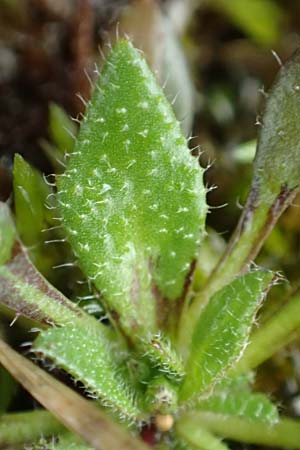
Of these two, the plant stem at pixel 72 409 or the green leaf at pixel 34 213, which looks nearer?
the plant stem at pixel 72 409

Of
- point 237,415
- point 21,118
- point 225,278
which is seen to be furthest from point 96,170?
point 21,118

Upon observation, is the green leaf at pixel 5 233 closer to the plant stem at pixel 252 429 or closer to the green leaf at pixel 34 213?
the green leaf at pixel 34 213

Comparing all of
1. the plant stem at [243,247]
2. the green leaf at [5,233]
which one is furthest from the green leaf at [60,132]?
the plant stem at [243,247]

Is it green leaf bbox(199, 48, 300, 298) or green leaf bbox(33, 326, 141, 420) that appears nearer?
green leaf bbox(33, 326, 141, 420)

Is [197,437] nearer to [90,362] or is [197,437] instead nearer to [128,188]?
[90,362]

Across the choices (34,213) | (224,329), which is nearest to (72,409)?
(224,329)

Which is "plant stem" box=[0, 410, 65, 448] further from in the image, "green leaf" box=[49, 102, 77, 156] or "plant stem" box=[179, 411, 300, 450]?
"green leaf" box=[49, 102, 77, 156]

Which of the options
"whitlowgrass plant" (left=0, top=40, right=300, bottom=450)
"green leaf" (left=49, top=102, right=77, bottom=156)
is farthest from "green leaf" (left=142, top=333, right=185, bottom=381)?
"green leaf" (left=49, top=102, right=77, bottom=156)

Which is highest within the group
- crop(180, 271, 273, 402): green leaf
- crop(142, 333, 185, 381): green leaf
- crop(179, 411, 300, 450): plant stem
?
crop(180, 271, 273, 402): green leaf
